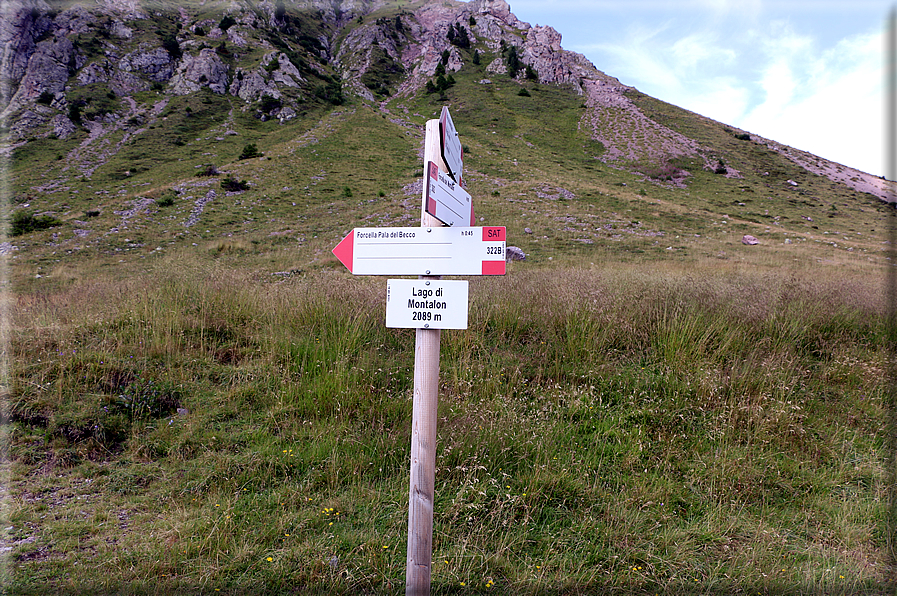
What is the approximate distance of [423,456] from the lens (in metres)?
2.17

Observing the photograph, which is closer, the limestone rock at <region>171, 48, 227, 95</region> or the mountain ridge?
the mountain ridge

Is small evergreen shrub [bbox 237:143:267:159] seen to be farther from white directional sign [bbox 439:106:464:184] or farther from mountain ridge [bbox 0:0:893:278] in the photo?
white directional sign [bbox 439:106:464:184]

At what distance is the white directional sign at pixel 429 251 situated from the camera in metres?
2.14

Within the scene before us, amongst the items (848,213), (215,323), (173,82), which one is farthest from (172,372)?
(173,82)

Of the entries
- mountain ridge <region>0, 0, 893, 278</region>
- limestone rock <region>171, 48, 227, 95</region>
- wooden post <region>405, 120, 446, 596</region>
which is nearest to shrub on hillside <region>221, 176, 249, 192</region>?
mountain ridge <region>0, 0, 893, 278</region>

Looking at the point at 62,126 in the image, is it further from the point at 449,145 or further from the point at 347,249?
the point at 449,145

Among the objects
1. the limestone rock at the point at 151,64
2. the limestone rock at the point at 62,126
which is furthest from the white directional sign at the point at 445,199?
the limestone rock at the point at 151,64

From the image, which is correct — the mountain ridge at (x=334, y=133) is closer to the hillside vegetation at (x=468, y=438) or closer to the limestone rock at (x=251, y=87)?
the limestone rock at (x=251, y=87)

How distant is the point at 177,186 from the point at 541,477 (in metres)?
29.6

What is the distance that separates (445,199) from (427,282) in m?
0.48

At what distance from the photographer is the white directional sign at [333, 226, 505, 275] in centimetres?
214

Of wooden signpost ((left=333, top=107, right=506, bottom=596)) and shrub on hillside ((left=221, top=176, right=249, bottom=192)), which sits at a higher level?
shrub on hillside ((left=221, top=176, right=249, bottom=192))

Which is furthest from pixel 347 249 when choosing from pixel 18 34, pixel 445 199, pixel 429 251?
pixel 18 34

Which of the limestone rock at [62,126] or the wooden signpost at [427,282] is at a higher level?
the limestone rock at [62,126]
